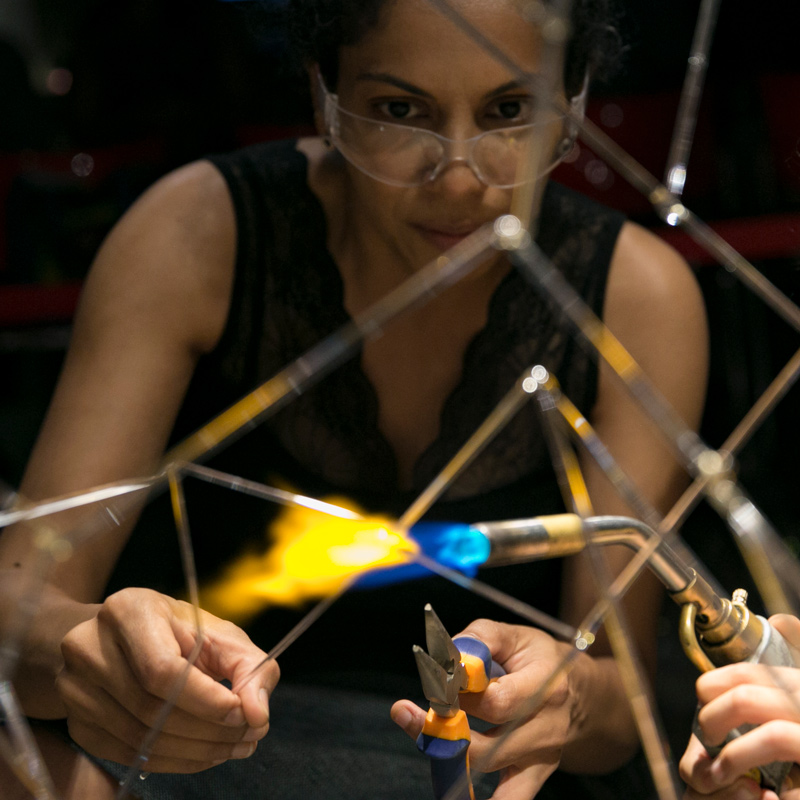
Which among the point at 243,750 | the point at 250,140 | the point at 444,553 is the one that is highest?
the point at 250,140

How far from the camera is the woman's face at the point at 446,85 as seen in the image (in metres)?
0.40

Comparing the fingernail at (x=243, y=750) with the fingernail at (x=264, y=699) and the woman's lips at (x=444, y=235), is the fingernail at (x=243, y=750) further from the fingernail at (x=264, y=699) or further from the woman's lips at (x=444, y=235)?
the woman's lips at (x=444, y=235)

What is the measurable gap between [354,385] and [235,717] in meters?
0.24

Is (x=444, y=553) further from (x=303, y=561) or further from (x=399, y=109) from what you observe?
(x=399, y=109)

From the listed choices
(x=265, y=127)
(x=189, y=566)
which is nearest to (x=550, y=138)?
(x=265, y=127)

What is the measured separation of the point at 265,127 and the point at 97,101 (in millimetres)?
95

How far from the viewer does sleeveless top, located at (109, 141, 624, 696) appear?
519 millimetres

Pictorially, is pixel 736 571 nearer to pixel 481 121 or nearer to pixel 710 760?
pixel 710 760

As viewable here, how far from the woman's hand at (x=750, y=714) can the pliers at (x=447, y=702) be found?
96 mm

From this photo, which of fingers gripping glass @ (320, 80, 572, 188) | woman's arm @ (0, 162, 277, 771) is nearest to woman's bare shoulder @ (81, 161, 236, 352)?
woman's arm @ (0, 162, 277, 771)

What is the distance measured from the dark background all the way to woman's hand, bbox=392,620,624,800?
2.5 inches

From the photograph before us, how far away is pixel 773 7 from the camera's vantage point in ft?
1.53

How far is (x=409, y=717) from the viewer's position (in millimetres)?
387

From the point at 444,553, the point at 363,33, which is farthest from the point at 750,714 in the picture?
the point at 363,33
